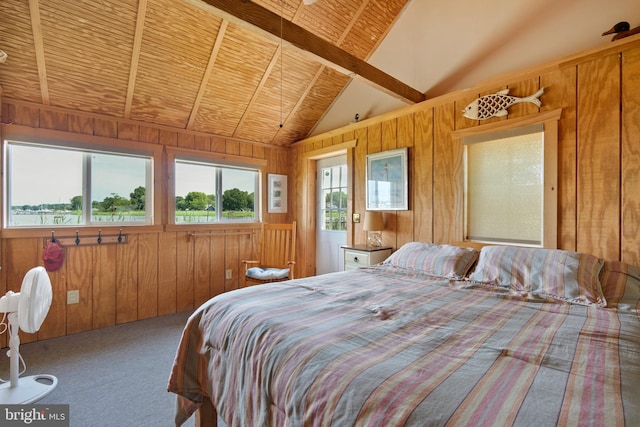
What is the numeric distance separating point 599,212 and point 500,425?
6.70ft

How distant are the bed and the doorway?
2.00 metres

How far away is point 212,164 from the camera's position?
150 inches

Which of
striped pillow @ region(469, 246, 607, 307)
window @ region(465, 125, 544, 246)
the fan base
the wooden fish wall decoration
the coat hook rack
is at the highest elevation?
the wooden fish wall decoration

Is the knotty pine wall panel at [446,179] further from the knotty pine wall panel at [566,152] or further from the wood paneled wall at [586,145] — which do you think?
the knotty pine wall panel at [566,152]

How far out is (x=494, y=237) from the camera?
2.45 m

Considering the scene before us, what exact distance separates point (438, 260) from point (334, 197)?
2113 mm

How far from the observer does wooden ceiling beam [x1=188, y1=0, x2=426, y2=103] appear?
181cm

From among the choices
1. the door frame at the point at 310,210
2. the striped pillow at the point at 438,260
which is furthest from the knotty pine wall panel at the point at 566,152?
the door frame at the point at 310,210

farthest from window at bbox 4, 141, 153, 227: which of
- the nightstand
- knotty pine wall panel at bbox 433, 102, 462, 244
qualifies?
knotty pine wall panel at bbox 433, 102, 462, 244

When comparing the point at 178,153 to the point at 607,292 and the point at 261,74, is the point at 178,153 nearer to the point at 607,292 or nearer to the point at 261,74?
the point at 261,74

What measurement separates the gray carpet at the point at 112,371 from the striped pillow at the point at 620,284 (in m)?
2.50

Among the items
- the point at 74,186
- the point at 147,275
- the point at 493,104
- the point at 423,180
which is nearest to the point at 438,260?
the point at 423,180

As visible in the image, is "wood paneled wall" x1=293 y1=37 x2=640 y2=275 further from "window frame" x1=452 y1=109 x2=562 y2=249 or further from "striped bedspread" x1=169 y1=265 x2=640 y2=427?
"striped bedspread" x1=169 y1=265 x2=640 y2=427

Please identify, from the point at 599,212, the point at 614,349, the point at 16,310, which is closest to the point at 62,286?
the point at 16,310
